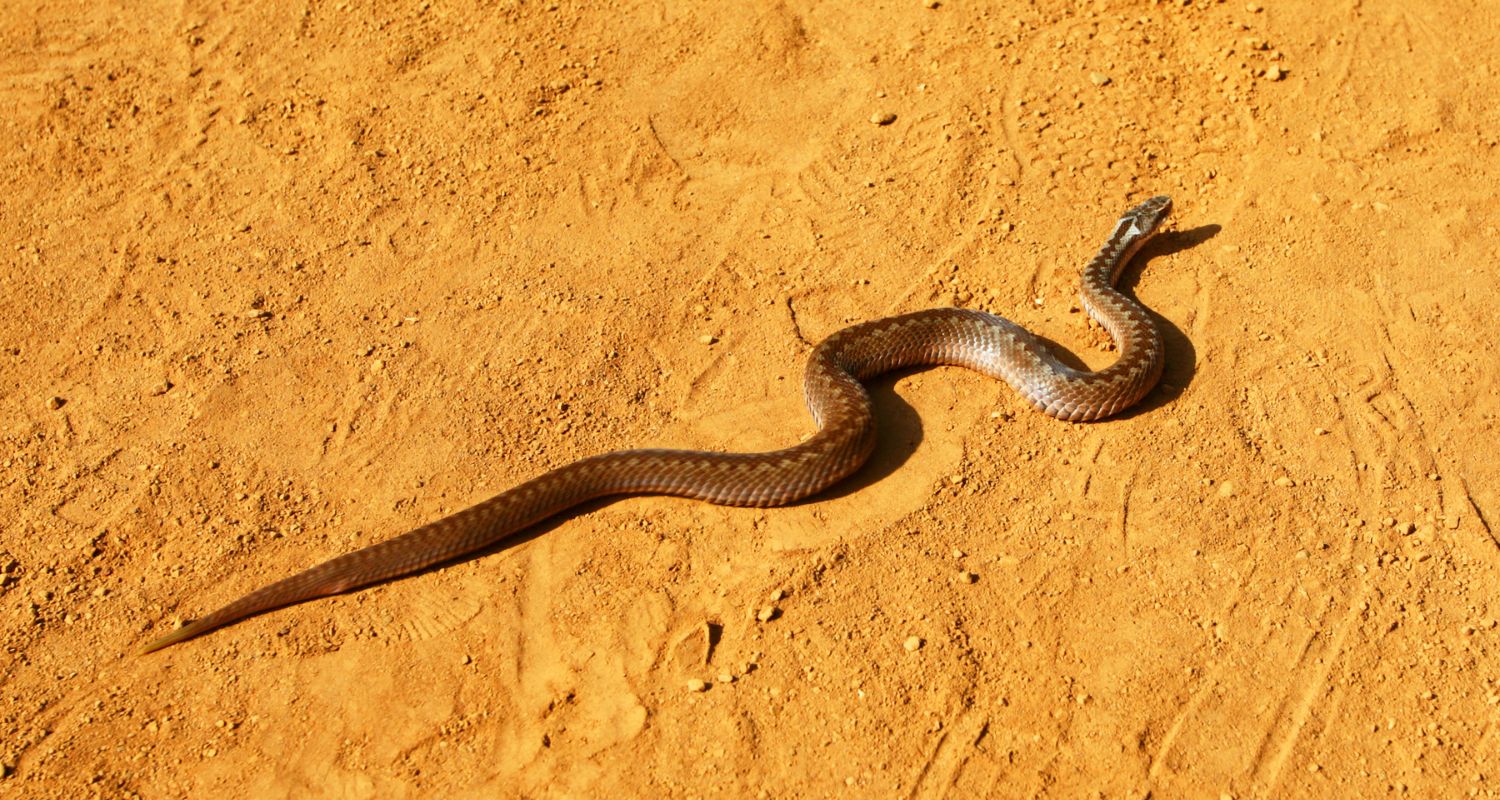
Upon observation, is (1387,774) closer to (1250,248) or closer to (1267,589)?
(1267,589)

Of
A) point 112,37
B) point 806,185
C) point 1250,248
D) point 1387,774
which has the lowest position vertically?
point 1387,774

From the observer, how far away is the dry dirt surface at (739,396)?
649cm

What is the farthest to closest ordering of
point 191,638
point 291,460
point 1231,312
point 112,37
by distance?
point 112,37 → point 1231,312 → point 291,460 → point 191,638

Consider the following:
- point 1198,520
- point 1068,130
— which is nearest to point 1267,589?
point 1198,520

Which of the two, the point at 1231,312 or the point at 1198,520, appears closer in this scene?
the point at 1198,520

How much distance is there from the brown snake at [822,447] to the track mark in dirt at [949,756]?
1771 millimetres

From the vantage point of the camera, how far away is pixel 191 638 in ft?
23.0

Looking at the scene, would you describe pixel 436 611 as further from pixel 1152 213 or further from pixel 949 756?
pixel 1152 213

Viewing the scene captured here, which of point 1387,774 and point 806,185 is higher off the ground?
point 806,185

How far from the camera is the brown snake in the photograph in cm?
727

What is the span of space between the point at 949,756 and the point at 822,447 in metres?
2.09

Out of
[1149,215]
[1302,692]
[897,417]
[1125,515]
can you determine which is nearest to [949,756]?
[1302,692]

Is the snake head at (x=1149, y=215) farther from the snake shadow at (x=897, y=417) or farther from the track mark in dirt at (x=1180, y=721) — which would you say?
the track mark in dirt at (x=1180, y=721)

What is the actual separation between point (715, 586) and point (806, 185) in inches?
157
